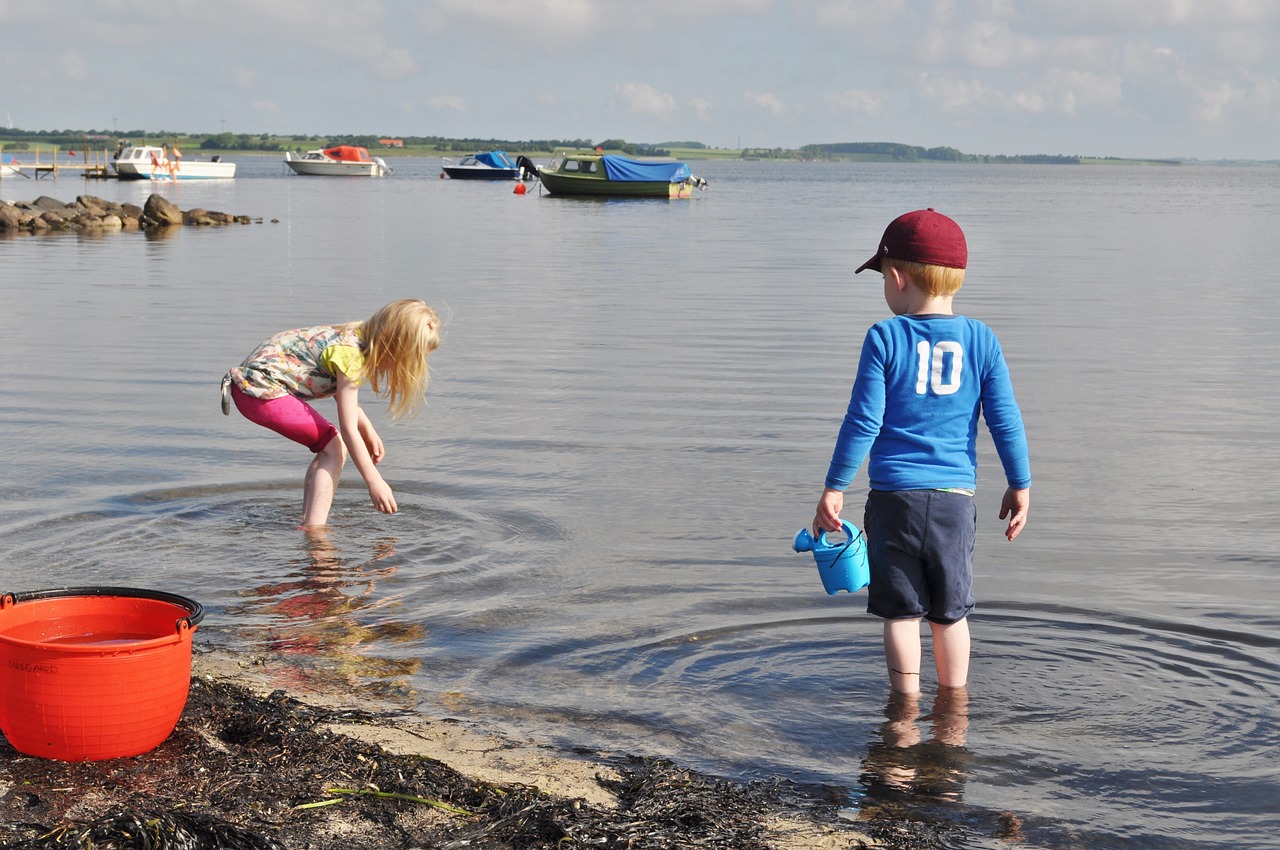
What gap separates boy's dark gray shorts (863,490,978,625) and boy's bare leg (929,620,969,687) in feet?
0.46

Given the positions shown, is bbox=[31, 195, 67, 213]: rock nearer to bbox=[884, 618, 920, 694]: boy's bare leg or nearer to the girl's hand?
the girl's hand

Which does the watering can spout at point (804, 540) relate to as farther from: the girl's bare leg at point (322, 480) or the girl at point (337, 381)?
the girl's bare leg at point (322, 480)

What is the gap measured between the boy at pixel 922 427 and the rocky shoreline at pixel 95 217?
3648 cm

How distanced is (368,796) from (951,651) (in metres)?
2.25

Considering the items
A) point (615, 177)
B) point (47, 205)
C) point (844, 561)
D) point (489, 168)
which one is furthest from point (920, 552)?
point (489, 168)

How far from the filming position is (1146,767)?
181 inches

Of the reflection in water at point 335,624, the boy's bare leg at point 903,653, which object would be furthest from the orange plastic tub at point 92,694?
the boy's bare leg at point 903,653

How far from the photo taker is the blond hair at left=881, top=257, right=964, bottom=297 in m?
4.57

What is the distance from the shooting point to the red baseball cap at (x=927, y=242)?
4547mm

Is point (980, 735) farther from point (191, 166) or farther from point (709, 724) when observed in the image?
point (191, 166)

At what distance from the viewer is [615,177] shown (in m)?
69.7

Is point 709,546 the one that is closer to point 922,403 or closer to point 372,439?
point 372,439

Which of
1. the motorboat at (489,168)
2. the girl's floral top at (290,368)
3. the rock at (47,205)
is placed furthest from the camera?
the motorboat at (489,168)

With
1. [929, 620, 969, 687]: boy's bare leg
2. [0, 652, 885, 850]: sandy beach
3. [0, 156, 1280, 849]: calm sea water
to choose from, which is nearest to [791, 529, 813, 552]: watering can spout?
[929, 620, 969, 687]: boy's bare leg
